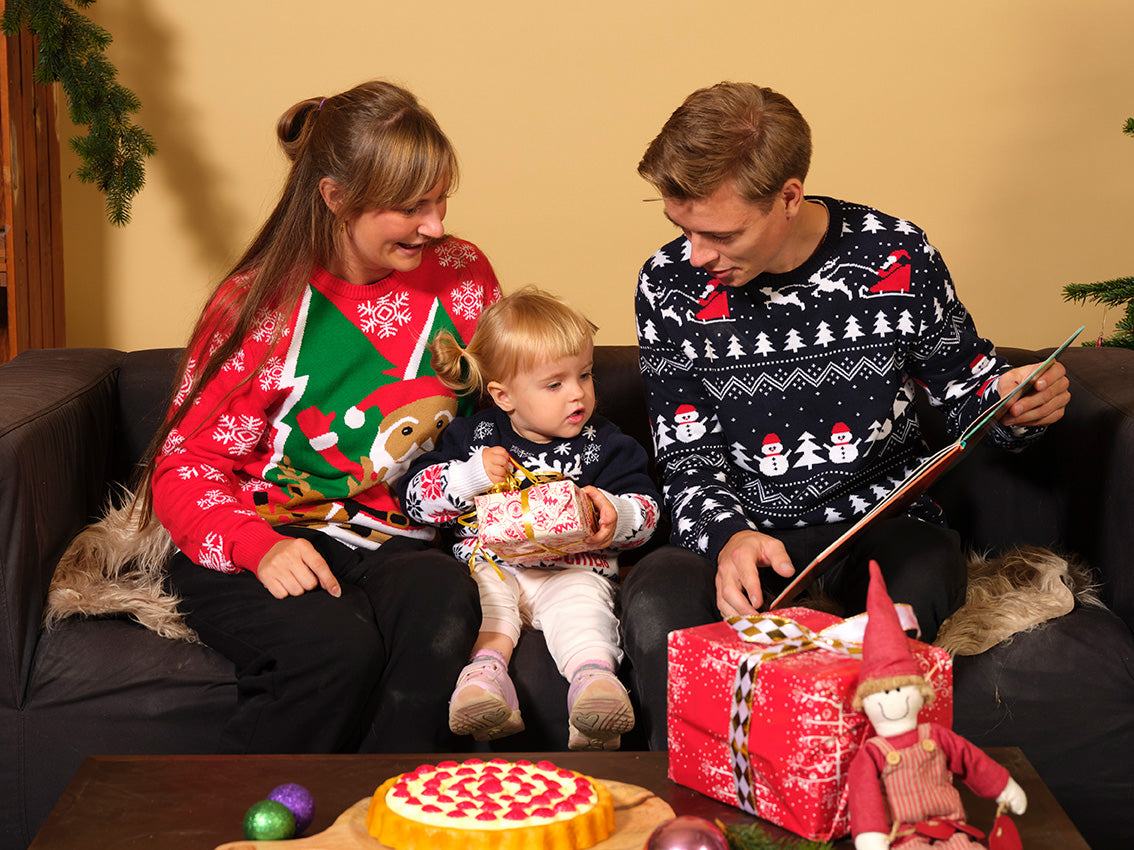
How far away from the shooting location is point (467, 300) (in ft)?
5.91

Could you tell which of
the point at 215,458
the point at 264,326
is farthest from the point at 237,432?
the point at 264,326

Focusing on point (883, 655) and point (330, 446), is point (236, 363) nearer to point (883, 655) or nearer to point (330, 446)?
point (330, 446)

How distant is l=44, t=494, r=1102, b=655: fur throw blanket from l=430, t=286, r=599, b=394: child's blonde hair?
1.71ft

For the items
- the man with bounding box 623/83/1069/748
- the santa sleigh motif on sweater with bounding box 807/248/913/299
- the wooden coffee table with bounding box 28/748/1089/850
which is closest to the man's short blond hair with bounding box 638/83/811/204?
the man with bounding box 623/83/1069/748

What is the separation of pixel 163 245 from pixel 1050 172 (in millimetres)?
2061

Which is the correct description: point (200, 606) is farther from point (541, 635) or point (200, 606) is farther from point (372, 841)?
point (372, 841)

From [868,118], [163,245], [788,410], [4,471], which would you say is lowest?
[4,471]

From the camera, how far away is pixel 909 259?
1.59 metres

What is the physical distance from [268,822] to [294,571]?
62cm

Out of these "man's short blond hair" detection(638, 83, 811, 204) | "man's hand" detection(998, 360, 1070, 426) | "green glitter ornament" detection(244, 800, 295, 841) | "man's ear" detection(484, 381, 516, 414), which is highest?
"man's short blond hair" detection(638, 83, 811, 204)

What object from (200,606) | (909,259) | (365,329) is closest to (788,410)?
(909,259)

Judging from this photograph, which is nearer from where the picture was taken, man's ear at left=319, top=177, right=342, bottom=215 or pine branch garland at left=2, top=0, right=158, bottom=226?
man's ear at left=319, top=177, right=342, bottom=215

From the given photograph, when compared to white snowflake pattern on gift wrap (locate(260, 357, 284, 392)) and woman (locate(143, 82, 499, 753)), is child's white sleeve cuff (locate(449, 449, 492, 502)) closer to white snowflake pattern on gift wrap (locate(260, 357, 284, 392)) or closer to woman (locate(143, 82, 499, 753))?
woman (locate(143, 82, 499, 753))

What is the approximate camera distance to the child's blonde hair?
165cm
